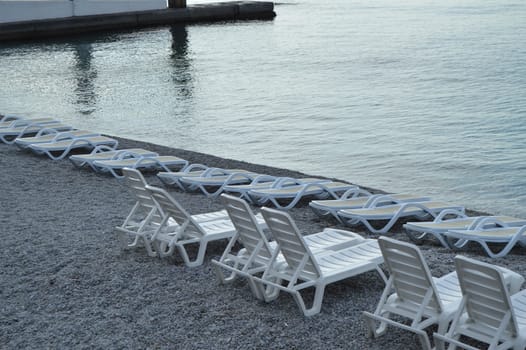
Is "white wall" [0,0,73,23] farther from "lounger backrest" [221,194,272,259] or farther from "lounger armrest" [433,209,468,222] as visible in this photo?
"lounger backrest" [221,194,272,259]

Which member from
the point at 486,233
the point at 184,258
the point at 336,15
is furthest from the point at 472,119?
the point at 336,15

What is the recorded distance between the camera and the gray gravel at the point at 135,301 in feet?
17.9

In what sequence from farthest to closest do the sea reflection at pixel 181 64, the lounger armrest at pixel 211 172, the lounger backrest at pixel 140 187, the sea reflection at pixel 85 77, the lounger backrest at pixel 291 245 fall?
the sea reflection at pixel 181 64 → the sea reflection at pixel 85 77 → the lounger armrest at pixel 211 172 → the lounger backrest at pixel 140 187 → the lounger backrest at pixel 291 245

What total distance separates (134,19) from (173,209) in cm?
4622

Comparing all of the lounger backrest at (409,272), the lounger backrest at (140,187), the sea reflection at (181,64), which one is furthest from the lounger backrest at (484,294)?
the sea reflection at (181,64)

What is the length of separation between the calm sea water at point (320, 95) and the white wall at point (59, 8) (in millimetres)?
2384

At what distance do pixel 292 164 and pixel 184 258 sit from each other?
1253cm

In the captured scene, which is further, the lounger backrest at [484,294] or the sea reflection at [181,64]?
the sea reflection at [181,64]

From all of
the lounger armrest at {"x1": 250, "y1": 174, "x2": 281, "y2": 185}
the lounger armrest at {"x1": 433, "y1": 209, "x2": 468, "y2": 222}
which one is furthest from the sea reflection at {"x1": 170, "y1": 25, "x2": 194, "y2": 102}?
the lounger armrest at {"x1": 433, "y1": 209, "x2": 468, "y2": 222}

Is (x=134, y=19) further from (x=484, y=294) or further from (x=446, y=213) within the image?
(x=484, y=294)

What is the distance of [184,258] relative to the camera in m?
7.00

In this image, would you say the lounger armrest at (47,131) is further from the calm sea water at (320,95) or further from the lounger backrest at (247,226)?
the lounger backrest at (247,226)

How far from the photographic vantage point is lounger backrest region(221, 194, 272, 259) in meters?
6.15

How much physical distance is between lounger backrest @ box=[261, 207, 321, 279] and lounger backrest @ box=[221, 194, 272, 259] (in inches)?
9.4
